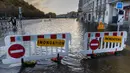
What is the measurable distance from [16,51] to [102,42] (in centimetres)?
375

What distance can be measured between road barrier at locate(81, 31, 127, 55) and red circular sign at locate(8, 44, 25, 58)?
259cm

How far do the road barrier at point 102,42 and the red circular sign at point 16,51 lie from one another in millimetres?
2588

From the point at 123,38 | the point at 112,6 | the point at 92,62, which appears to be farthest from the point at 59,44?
the point at 112,6

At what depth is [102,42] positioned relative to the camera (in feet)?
27.5

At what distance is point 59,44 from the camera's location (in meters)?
7.36

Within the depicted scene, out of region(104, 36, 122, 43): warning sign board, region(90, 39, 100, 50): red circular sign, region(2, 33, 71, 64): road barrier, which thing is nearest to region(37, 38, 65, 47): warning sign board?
region(2, 33, 71, 64): road barrier

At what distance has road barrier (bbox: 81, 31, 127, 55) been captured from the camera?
811 centimetres

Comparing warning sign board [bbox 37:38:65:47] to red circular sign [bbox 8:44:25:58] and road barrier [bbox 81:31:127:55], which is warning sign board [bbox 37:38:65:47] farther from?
road barrier [bbox 81:31:127:55]

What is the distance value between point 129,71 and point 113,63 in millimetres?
998

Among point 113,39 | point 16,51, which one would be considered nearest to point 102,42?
point 113,39

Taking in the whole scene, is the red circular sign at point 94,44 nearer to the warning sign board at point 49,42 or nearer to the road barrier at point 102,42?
the road barrier at point 102,42

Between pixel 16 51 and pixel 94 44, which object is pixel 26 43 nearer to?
pixel 16 51

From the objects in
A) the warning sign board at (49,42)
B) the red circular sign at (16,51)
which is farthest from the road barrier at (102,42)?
the red circular sign at (16,51)

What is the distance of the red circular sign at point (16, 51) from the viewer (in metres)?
6.80
